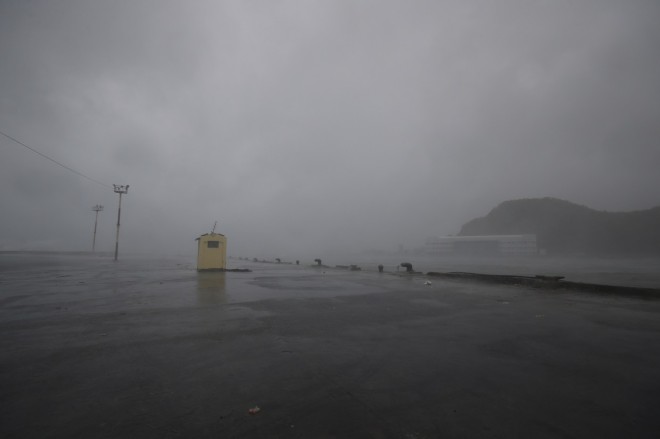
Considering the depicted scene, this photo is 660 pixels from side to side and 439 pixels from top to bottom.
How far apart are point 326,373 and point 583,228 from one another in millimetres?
191515

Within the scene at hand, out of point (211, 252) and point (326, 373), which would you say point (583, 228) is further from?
point (326, 373)

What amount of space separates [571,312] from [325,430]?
902 centimetres

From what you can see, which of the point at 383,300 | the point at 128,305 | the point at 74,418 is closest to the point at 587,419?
the point at 74,418

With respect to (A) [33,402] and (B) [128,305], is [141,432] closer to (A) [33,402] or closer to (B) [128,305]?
(A) [33,402]

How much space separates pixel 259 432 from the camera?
2.74 metres

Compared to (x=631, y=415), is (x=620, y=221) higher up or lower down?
higher up

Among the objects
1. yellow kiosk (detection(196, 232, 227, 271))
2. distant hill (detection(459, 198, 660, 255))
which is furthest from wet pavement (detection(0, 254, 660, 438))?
distant hill (detection(459, 198, 660, 255))

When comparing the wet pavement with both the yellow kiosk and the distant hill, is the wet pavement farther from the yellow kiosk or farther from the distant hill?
the distant hill

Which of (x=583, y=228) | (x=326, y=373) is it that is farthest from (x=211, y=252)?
(x=583, y=228)

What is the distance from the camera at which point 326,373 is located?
4.13 metres

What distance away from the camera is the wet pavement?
9.47 feet

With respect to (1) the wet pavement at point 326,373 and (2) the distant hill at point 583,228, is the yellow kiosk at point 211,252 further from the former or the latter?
(2) the distant hill at point 583,228

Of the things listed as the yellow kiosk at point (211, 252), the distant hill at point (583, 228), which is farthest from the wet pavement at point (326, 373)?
the distant hill at point (583, 228)

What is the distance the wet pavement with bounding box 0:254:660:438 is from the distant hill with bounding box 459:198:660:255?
163897mm
